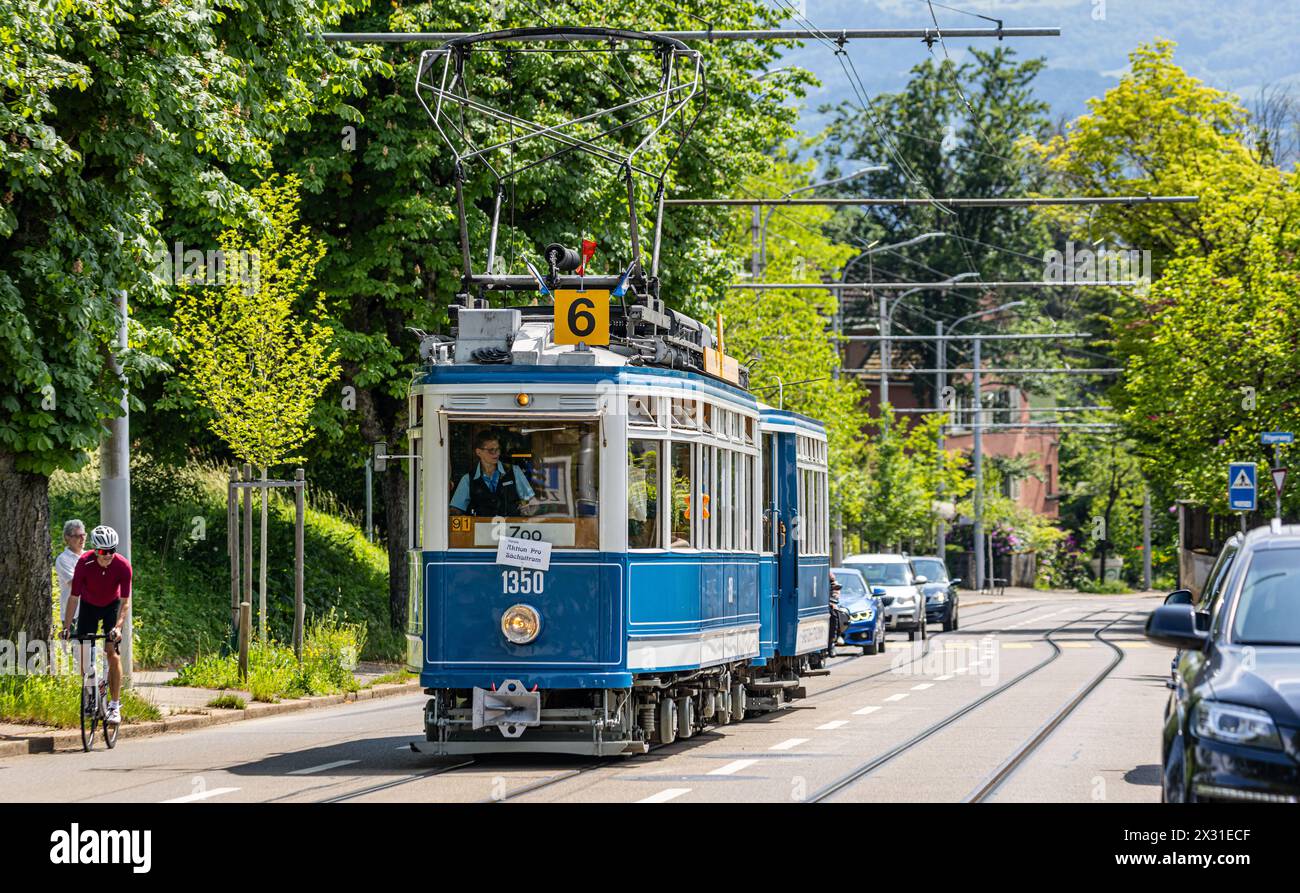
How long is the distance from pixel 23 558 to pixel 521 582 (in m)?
6.15

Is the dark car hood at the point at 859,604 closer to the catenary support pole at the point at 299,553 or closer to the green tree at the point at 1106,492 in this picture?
the catenary support pole at the point at 299,553

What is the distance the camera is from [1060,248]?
9544 centimetres

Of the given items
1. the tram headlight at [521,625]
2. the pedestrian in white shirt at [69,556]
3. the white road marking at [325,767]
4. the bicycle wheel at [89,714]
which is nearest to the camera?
the white road marking at [325,767]

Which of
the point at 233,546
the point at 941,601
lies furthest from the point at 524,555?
the point at 941,601

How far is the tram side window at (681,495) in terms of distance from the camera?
15.7 metres

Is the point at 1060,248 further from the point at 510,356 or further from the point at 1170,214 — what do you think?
the point at 510,356

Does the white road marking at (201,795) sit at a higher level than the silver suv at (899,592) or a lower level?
lower

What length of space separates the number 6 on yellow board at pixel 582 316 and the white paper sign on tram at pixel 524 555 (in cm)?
173

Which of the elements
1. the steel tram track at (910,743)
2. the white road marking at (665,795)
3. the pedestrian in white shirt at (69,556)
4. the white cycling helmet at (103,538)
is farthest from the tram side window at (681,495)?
the pedestrian in white shirt at (69,556)

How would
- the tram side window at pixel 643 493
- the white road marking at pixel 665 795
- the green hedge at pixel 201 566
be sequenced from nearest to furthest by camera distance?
the white road marking at pixel 665 795
the tram side window at pixel 643 493
the green hedge at pixel 201 566

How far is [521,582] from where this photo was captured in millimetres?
14766

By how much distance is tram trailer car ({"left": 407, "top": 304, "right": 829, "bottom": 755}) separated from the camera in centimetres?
1470
